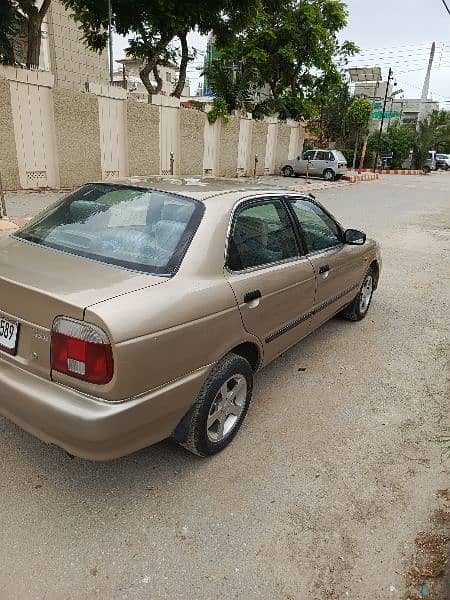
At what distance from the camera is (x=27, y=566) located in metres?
1.97

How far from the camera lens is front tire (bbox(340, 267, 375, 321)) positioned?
4691 mm

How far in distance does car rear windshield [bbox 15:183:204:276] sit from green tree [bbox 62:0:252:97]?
16632 mm

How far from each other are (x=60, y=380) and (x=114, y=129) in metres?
14.2

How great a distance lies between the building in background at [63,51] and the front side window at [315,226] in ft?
70.5

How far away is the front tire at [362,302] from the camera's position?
4.69m

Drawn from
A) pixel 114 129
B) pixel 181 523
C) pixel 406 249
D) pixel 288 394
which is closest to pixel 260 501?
pixel 181 523

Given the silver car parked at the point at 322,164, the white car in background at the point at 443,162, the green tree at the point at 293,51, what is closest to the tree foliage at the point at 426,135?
the white car in background at the point at 443,162

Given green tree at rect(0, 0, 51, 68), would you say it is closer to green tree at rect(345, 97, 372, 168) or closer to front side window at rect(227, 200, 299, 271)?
front side window at rect(227, 200, 299, 271)

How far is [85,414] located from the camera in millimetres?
1934

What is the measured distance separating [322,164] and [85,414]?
24.4 metres

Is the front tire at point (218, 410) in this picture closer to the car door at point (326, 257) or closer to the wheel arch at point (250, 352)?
the wheel arch at point (250, 352)

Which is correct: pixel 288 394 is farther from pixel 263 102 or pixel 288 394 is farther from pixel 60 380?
pixel 263 102

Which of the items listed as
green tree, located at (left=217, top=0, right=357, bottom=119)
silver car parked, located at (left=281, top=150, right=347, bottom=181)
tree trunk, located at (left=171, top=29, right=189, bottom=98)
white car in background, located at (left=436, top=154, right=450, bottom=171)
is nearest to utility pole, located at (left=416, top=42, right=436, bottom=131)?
white car in background, located at (left=436, top=154, right=450, bottom=171)

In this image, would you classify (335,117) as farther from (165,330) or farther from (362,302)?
(165,330)
